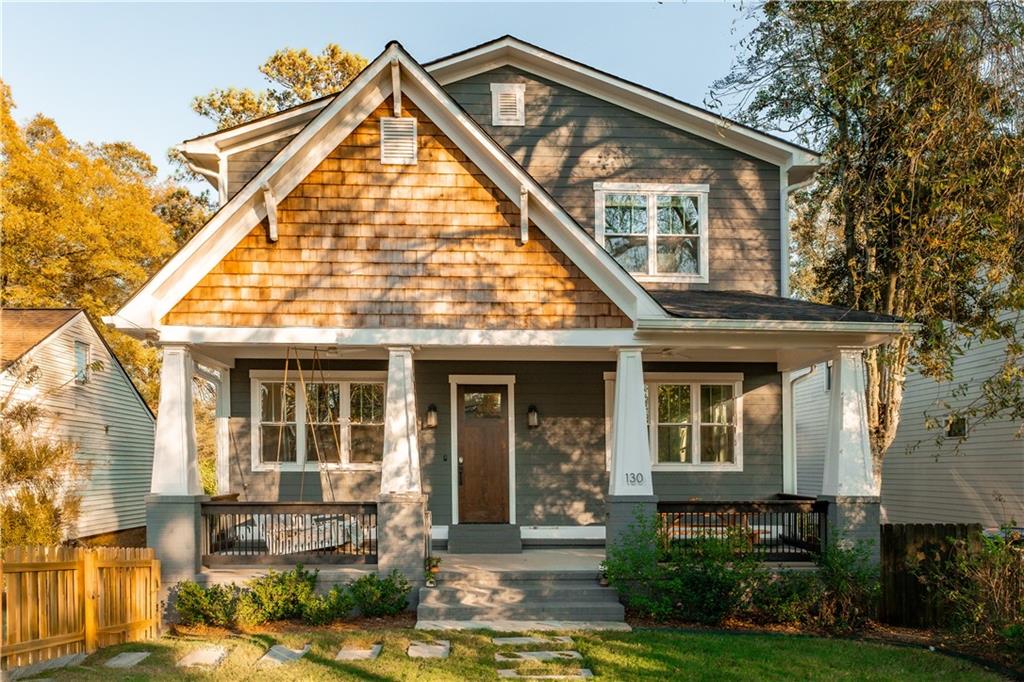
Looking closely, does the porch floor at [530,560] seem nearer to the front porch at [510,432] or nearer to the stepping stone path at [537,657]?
the front porch at [510,432]

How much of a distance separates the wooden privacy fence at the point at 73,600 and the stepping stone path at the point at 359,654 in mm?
2332

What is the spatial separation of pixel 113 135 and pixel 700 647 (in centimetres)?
2707

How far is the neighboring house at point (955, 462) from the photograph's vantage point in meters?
15.4

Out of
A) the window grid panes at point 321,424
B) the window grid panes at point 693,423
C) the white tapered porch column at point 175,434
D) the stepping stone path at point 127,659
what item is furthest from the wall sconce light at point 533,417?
the stepping stone path at point 127,659

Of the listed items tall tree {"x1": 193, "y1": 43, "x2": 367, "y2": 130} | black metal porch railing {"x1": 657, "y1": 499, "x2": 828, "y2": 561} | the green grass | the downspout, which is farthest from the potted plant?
tall tree {"x1": 193, "y1": 43, "x2": 367, "y2": 130}

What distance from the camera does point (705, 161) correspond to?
42.4ft

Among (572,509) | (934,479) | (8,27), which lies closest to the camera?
(8,27)

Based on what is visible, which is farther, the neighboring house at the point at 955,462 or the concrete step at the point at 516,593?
the neighboring house at the point at 955,462

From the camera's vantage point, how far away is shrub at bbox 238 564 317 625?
892cm

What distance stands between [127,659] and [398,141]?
625 cm

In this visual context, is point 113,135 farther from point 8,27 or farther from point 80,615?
point 80,615

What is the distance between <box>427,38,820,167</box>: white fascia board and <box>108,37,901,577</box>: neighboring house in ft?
0.11

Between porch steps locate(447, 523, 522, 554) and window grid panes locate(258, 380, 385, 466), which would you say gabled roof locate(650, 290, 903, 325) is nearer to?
porch steps locate(447, 523, 522, 554)

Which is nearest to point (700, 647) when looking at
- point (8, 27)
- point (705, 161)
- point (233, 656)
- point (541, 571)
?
point (541, 571)
